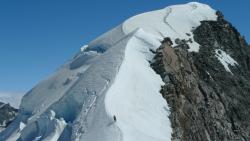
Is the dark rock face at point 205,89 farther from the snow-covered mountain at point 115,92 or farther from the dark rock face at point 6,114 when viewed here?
the dark rock face at point 6,114

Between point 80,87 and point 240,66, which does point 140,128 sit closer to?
point 80,87

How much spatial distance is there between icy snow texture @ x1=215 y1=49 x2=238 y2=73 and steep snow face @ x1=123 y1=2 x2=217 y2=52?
12.3 ft

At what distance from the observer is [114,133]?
3553cm

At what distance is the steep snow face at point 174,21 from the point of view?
58.8 m

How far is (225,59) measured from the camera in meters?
62.7

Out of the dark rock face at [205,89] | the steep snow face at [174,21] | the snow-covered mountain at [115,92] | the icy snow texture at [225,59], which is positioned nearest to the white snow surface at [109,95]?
the snow-covered mountain at [115,92]

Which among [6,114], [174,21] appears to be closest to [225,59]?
[174,21]

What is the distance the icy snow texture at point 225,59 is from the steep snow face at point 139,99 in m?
13.9

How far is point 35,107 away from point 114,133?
70.1 ft

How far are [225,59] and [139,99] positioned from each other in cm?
2344

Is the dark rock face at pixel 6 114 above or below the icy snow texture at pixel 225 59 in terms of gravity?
above

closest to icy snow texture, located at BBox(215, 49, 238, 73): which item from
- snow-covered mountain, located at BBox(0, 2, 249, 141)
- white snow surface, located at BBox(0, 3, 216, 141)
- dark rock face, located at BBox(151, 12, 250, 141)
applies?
snow-covered mountain, located at BBox(0, 2, 249, 141)

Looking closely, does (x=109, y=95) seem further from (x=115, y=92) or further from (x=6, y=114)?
(x=6, y=114)

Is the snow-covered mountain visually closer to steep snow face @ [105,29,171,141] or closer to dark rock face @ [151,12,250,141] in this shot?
steep snow face @ [105,29,171,141]
